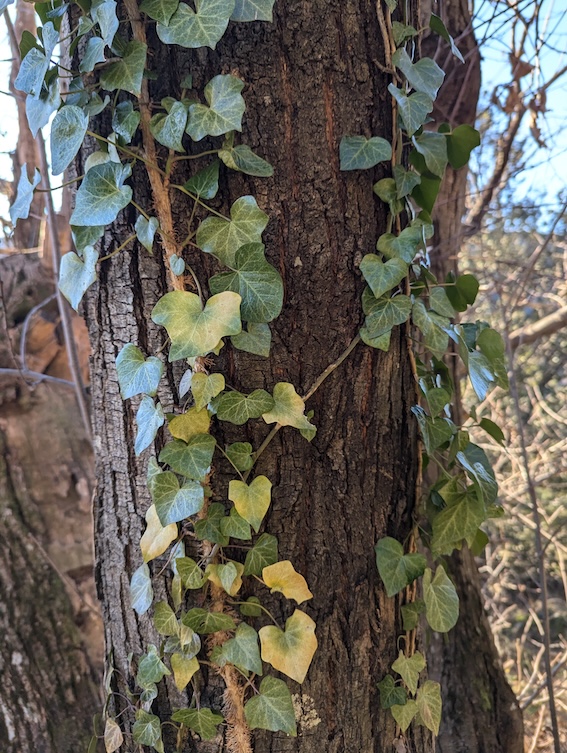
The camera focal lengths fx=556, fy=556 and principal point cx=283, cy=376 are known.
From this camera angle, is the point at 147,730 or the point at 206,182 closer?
the point at 206,182

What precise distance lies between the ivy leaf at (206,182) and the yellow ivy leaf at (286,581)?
0.45 metres

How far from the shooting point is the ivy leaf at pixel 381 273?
0.67 metres

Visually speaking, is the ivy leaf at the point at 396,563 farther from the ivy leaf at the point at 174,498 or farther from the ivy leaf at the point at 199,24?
the ivy leaf at the point at 199,24

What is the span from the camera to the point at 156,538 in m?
0.70

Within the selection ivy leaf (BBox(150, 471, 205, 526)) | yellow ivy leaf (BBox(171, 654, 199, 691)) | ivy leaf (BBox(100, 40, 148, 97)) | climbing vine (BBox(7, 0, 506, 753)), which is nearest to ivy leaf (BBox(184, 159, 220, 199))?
climbing vine (BBox(7, 0, 506, 753))

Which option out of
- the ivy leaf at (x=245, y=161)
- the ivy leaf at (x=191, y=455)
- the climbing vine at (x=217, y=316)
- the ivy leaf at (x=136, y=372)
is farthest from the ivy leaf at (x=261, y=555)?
the ivy leaf at (x=245, y=161)

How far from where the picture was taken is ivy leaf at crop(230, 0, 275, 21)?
1.84 feet

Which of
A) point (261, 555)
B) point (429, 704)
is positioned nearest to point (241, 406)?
point (261, 555)

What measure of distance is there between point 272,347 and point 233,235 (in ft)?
0.47

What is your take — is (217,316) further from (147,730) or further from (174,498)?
(147,730)

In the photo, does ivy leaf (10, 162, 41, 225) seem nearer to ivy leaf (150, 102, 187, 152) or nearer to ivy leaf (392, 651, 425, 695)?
ivy leaf (150, 102, 187, 152)

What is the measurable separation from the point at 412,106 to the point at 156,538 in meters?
0.62

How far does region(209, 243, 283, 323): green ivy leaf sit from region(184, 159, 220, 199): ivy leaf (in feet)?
0.26

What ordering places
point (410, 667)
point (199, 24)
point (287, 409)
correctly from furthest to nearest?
1. point (410, 667)
2. point (287, 409)
3. point (199, 24)
